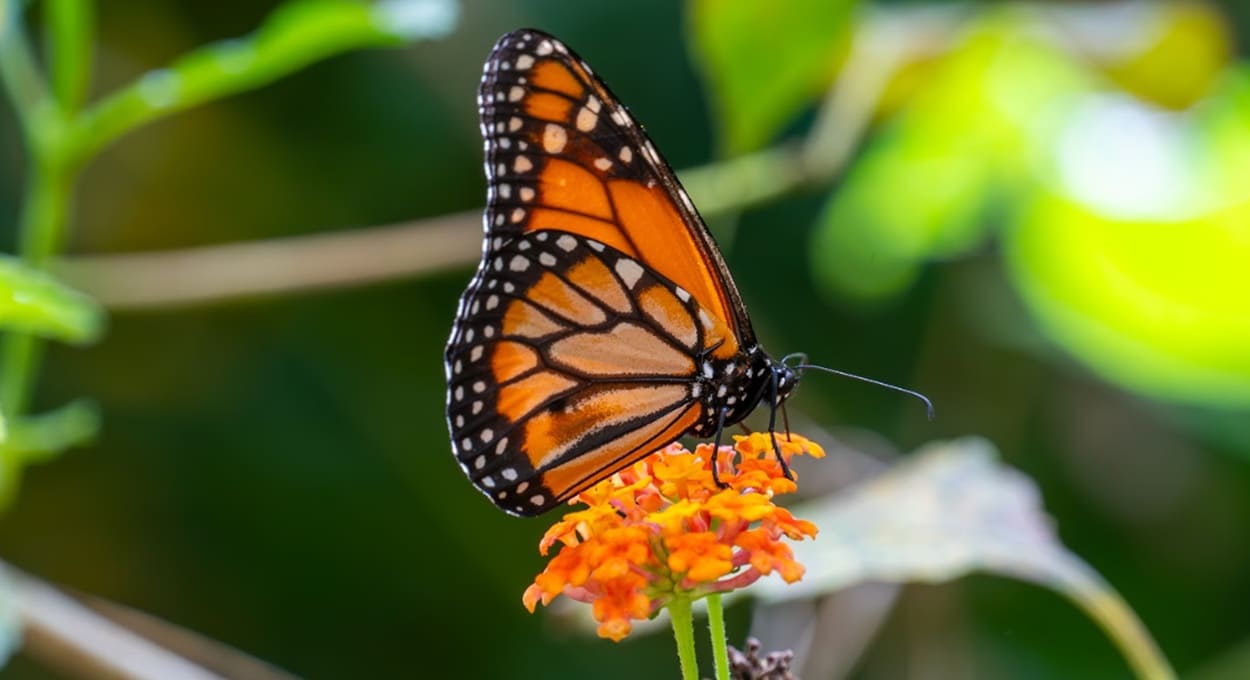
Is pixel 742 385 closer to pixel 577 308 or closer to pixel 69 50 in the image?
pixel 577 308

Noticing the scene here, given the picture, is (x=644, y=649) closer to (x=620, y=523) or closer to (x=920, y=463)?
(x=920, y=463)

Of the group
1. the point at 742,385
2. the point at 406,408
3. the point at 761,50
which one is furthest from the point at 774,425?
the point at 406,408

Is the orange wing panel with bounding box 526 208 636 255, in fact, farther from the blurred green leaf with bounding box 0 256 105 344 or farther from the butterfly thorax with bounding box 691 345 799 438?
the blurred green leaf with bounding box 0 256 105 344

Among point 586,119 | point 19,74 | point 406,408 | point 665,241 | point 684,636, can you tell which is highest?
point 19,74

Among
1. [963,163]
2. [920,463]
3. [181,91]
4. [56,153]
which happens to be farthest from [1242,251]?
[56,153]

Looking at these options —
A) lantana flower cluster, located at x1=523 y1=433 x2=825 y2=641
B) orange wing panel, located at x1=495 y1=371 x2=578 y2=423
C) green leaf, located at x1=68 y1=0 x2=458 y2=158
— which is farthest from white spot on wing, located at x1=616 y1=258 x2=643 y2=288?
green leaf, located at x1=68 y1=0 x2=458 y2=158
